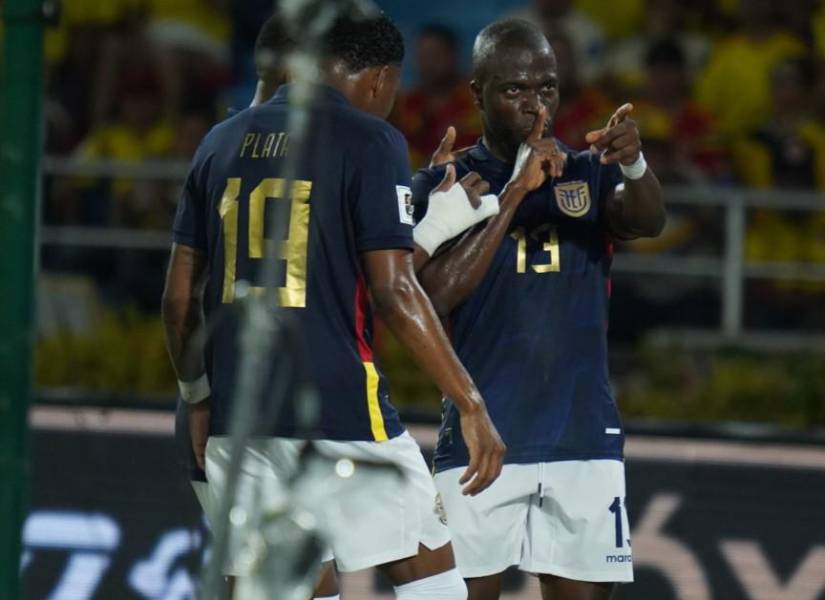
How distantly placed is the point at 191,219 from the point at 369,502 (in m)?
0.87

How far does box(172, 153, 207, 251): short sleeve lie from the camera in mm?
4312

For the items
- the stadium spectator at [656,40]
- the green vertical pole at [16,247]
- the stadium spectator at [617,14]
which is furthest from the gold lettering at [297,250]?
the stadium spectator at [617,14]

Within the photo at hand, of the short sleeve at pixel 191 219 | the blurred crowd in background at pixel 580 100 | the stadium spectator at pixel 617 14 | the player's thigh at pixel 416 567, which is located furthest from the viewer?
the stadium spectator at pixel 617 14

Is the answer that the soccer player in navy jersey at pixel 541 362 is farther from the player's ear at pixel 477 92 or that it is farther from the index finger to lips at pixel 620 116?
the index finger to lips at pixel 620 116

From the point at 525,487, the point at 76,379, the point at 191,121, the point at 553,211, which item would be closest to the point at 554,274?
the point at 553,211

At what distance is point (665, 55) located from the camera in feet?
30.9

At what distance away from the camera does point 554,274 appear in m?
4.77

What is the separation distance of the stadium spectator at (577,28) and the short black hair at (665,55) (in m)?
0.48

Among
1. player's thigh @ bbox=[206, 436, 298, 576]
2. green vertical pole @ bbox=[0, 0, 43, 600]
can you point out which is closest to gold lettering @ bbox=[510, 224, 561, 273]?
player's thigh @ bbox=[206, 436, 298, 576]

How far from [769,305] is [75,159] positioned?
401 centimetres

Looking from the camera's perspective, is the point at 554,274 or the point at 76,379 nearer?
the point at 554,274

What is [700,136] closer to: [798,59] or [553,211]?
[798,59]

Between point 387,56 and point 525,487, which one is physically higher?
point 387,56

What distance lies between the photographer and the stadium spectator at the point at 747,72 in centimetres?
967
